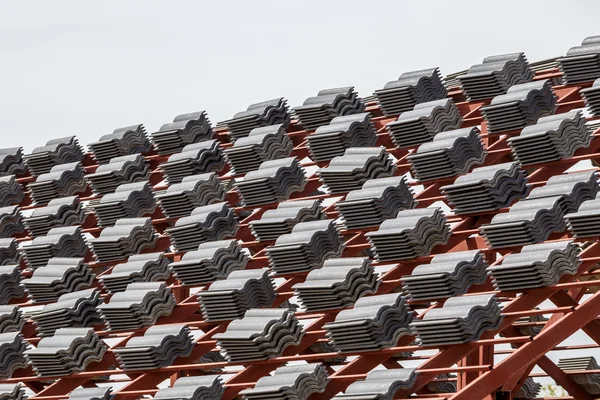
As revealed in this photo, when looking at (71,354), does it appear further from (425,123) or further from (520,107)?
(520,107)

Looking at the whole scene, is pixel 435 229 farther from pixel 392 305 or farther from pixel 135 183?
pixel 135 183

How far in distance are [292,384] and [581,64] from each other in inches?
301

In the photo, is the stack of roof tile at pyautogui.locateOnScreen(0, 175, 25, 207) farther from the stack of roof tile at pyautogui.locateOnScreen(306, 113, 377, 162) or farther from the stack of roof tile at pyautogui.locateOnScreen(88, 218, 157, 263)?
the stack of roof tile at pyautogui.locateOnScreen(306, 113, 377, 162)

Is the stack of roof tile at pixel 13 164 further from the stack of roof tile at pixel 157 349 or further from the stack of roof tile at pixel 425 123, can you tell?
the stack of roof tile at pixel 425 123

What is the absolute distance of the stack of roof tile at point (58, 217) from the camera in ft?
85.9

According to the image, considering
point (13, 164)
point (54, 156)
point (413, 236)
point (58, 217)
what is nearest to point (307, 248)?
point (413, 236)

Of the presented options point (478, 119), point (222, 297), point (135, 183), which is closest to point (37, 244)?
point (135, 183)

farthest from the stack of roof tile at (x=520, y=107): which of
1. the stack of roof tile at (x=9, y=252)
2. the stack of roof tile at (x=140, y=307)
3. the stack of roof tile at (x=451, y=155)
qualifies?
the stack of roof tile at (x=9, y=252)

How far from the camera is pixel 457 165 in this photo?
20938 mm

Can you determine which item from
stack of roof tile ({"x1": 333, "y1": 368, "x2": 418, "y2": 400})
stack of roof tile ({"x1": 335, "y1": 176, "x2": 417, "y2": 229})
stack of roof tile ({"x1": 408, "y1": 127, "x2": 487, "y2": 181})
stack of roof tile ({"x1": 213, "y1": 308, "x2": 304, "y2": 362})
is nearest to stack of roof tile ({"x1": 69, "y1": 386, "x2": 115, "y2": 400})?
stack of roof tile ({"x1": 213, "y1": 308, "x2": 304, "y2": 362})

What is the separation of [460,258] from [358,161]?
4.15m

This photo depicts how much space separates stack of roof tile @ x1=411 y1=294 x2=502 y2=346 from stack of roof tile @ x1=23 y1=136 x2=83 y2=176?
12609 millimetres

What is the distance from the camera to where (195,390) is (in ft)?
61.2

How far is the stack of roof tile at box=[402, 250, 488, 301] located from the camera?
18.1m
